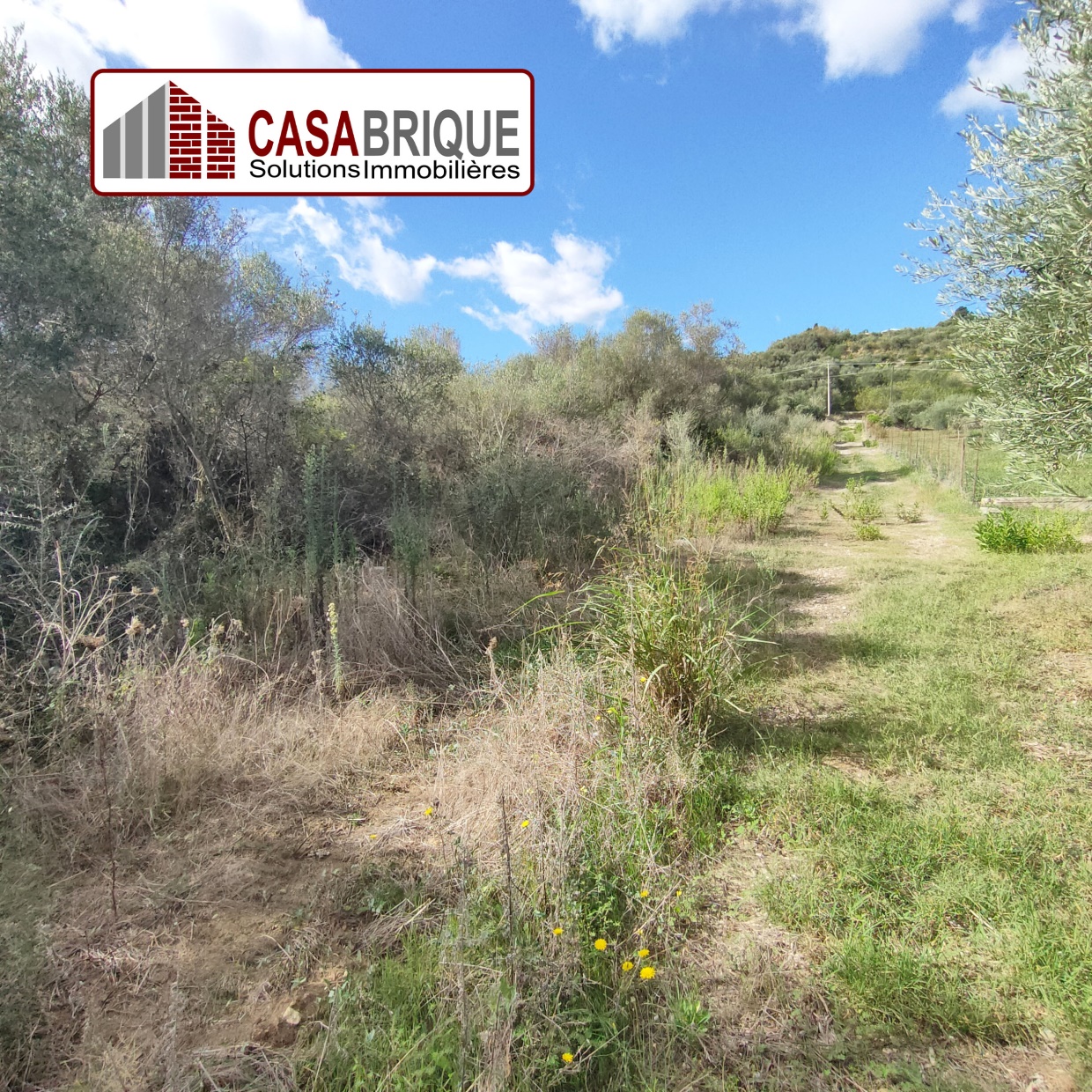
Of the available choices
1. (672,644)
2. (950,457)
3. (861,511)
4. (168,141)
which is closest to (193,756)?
(672,644)

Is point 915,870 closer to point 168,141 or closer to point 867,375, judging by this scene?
point 168,141

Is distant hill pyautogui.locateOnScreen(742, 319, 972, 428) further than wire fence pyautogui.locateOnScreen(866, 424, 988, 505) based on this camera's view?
Yes

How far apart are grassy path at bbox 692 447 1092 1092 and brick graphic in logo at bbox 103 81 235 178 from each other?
6.15 m

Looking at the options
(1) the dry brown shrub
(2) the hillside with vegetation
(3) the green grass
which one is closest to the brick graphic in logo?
(2) the hillside with vegetation

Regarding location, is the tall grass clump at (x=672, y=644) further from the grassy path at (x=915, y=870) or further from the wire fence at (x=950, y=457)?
the wire fence at (x=950, y=457)

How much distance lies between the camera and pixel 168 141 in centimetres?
520

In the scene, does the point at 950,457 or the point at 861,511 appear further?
the point at 950,457

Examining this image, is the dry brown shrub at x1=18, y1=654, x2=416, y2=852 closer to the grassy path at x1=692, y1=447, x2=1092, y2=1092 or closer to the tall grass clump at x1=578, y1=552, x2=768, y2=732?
the tall grass clump at x1=578, y1=552, x2=768, y2=732

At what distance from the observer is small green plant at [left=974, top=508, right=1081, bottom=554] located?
22.6 ft

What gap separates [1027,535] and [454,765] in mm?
7323

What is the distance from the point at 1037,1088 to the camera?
58.9 inches

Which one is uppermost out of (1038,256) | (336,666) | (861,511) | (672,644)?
(1038,256)

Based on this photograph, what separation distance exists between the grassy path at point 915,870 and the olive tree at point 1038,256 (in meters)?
1.68

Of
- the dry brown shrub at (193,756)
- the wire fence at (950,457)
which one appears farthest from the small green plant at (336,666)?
the wire fence at (950,457)
